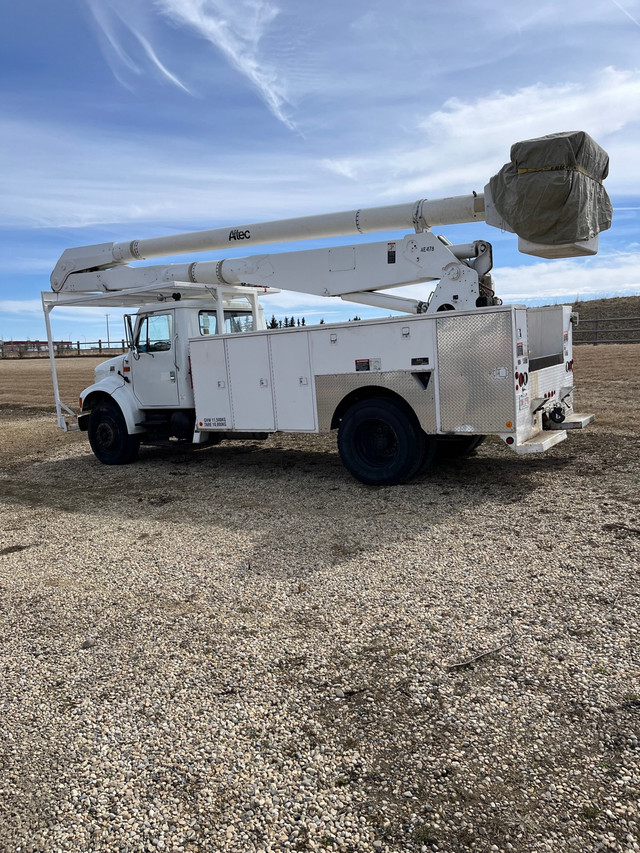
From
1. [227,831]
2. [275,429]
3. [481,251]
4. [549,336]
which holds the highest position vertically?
[481,251]

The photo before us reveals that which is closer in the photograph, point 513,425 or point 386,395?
point 513,425

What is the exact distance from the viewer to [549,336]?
855 cm

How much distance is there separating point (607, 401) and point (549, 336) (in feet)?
18.2

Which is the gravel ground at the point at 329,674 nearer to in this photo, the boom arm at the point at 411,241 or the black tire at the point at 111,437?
the boom arm at the point at 411,241

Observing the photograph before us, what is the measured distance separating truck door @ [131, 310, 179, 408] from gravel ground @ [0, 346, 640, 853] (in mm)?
3014

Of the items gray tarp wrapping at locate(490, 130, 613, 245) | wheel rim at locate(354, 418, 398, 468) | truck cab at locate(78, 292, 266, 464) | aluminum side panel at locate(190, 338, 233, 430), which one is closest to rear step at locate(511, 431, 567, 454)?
wheel rim at locate(354, 418, 398, 468)

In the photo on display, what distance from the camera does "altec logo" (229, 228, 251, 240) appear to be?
9828 mm

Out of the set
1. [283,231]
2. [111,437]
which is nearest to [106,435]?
[111,437]

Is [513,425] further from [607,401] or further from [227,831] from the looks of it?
[607,401]

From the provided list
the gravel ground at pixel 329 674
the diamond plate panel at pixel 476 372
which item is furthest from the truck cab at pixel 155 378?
the diamond plate panel at pixel 476 372

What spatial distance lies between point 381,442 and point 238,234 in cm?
420

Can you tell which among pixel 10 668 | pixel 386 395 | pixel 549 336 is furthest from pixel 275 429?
pixel 10 668

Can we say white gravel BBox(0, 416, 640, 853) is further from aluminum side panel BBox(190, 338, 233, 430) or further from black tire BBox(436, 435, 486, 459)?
aluminum side panel BBox(190, 338, 233, 430)

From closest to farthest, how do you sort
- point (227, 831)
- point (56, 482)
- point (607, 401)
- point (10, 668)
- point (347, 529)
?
point (227, 831)
point (10, 668)
point (347, 529)
point (56, 482)
point (607, 401)
